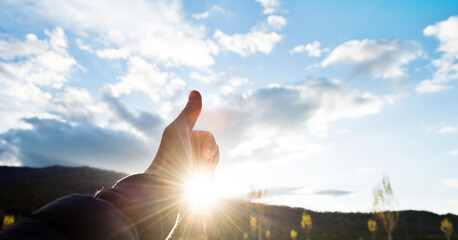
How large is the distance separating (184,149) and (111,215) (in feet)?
1.83

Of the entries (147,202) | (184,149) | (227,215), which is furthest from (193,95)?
(227,215)

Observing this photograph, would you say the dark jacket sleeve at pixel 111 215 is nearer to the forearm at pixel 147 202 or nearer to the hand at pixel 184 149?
the forearm at pixel 147 202

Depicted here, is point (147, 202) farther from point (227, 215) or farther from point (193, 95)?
point (227, 215)

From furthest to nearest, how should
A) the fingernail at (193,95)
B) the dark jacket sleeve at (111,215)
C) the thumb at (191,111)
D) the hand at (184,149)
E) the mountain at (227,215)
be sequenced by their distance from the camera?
the mountain at (227,215), the fingernail at (193,95), the thumb at (191,111), the hand at (184,149), the dark jacket sleeve at (111,215)

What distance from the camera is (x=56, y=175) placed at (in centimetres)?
4984

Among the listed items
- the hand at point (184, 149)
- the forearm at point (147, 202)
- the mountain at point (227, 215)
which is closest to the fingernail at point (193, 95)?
the hand at point (184, 149)

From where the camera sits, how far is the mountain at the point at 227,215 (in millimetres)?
31522

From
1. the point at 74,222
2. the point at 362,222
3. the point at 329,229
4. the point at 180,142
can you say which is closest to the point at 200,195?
the point at 180,142

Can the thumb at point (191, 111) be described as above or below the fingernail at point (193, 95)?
below

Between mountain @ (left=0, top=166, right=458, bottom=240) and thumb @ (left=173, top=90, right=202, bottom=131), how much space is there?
21645mm

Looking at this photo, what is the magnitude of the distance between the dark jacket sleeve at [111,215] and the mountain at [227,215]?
73.0 feet

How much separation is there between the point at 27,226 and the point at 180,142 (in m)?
0.70

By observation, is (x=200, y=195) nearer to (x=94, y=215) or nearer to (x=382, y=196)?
(x=94, y=215)

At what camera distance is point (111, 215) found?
1.71 feet
